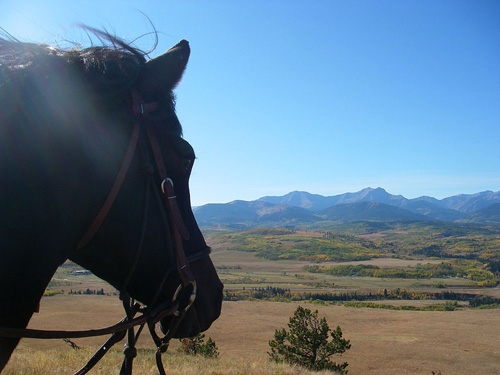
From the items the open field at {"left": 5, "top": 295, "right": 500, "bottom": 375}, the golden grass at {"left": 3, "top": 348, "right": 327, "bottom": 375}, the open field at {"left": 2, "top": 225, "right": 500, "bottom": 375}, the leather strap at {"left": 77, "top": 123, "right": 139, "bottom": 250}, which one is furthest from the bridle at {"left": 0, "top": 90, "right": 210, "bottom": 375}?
the open field at {"left": 5, "top": 295, "right": 500, "bottom": 375}

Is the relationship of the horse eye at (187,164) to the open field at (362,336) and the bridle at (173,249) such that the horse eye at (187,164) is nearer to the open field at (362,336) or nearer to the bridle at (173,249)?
the bridle at (173,249)

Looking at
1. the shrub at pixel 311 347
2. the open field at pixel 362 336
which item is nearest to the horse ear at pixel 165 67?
the open field at pixel 362 336

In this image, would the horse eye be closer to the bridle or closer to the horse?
the horse

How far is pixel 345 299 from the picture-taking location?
252 ft

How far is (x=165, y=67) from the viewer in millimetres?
2125

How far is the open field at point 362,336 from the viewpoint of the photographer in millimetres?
28259

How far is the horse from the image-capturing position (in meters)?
1.67

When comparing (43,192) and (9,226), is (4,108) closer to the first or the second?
(43,192)

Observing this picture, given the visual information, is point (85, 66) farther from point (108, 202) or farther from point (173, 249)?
point (173, 249)

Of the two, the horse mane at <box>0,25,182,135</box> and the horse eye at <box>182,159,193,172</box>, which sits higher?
the horse mane at <box>0,25,182,135</box>

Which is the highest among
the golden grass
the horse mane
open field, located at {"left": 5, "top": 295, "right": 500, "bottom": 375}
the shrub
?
the horse mane

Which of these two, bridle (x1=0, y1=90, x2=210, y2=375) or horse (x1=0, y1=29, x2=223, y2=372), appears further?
bridle (x1=0, y1=90, x2=210, y2=375)

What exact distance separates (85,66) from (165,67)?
1.35 feet

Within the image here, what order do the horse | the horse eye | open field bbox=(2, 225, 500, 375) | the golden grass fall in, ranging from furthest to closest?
open field bbox=(2, 225, 500, 375)
the golden grass
the horse eye
the horse
